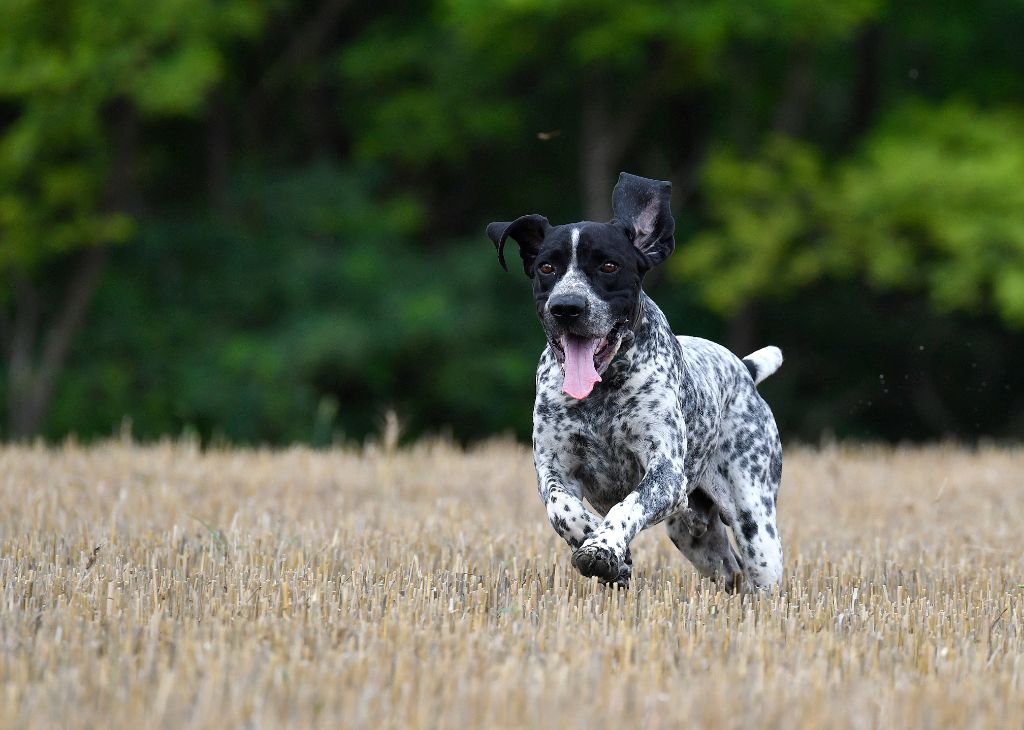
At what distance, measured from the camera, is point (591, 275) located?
15.5ft

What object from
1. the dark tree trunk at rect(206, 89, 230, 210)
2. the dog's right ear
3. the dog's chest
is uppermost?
the dark tree trunk at rect(206, 89, 230, 210)

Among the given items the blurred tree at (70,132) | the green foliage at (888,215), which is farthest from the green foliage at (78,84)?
the green foliage at (888,215)

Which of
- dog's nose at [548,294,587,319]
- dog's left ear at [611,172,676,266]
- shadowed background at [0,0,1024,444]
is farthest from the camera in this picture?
shadowed background at [0,0,1024,444]

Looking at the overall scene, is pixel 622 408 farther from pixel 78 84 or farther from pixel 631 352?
pixel 78 84

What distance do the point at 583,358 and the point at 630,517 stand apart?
1.86ft

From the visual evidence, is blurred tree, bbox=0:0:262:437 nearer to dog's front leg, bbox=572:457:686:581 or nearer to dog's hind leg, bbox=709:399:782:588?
dog's hind leg, bbox=709:399:782:588

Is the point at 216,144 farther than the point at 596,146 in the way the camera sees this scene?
Yes

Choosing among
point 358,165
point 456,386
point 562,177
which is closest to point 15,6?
point 358,165

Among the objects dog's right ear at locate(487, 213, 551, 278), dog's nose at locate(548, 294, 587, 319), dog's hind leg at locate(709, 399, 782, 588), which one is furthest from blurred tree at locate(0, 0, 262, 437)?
dog's nose at locate(548, 294, 587, 319)

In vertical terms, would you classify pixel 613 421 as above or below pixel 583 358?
below

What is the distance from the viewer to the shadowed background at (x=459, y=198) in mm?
16469

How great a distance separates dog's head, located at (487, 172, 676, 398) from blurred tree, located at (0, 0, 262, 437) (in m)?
11.5

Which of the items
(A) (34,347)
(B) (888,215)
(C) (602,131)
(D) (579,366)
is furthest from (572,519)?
(A) (34,347)

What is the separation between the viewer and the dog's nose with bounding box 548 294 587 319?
4.55 meters
